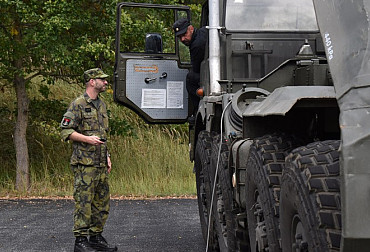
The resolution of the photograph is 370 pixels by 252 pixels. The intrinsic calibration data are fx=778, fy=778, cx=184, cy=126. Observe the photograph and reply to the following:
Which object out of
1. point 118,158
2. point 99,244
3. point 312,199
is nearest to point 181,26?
A: point 99,244

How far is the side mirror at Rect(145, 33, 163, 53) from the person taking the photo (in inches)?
312

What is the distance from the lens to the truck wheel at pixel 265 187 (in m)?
4.02

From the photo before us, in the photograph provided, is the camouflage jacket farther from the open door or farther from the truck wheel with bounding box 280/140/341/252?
the truck wheel with bounding box 280/140/341/252

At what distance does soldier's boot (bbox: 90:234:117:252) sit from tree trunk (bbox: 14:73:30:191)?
261 inches

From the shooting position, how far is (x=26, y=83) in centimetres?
1473

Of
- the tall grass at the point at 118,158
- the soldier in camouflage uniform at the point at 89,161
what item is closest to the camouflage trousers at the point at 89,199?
the soldier in camouflage uniform at the point at 89,161

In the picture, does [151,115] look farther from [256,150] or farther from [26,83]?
[26,83]

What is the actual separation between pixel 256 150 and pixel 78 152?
377 cm

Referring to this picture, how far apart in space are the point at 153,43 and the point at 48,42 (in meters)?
5.24

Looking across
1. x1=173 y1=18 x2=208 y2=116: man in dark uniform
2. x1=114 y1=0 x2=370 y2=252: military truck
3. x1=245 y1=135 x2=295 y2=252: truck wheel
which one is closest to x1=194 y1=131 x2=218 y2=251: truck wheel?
x1=114 y1=0 x2=370 y2=252: military truck

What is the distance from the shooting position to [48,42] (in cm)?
1283

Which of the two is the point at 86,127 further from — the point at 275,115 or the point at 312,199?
the point at 312,199

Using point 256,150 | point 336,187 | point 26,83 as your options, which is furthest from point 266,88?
point 26,83

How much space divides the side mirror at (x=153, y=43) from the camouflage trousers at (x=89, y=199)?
132cm
